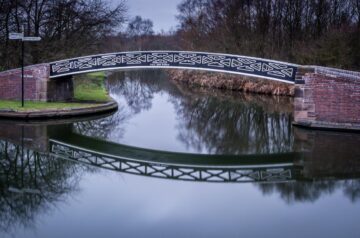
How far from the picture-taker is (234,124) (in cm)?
1914

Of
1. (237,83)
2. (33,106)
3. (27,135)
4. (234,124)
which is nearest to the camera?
(27,135)

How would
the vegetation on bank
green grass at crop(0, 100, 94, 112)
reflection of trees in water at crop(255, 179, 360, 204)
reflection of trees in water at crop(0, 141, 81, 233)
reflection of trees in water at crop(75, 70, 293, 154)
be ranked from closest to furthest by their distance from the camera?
reflection of trees in water at crop(0, 141, 81, 233) → reflection of trees in water at crop(255, 179, 360, 204) → reflection of trees in water at crop(75, 70, 293, 154) → green grass at crop(0, 100, 94, 112) → the vegetation on bank

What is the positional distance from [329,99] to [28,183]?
9.91 m

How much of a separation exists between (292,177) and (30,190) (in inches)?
221

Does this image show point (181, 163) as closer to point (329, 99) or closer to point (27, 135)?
point (27, 135)

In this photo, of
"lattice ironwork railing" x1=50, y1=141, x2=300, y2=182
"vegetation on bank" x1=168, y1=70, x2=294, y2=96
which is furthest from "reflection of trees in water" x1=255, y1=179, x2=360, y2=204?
"vegetation on bank" x1=168, y1=70, x2=294, y2=96

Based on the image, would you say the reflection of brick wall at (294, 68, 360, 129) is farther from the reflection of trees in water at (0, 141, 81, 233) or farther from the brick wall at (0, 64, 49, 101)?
the brick wall at (0, 64, 49, 101)

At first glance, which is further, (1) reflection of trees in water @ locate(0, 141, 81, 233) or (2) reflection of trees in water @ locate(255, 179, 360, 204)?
(2) reflection of trees in water @ locate(255, 179, 360, 204)

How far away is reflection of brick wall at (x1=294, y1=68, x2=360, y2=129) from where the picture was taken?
51.0ft

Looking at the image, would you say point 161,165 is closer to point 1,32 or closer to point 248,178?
point 248,178

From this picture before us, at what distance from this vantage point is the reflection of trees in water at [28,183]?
27.1 ft

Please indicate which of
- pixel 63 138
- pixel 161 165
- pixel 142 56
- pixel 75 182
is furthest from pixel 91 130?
pixel 75 182

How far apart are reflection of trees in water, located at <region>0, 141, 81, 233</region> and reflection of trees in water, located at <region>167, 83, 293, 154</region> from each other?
180 inches

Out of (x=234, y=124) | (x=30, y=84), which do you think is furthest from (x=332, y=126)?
(x=30, y=84)
